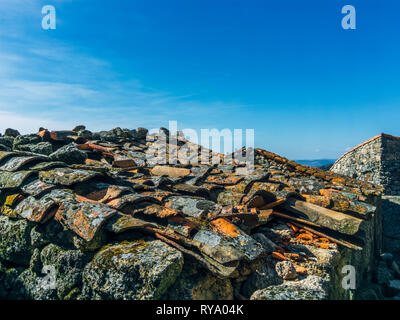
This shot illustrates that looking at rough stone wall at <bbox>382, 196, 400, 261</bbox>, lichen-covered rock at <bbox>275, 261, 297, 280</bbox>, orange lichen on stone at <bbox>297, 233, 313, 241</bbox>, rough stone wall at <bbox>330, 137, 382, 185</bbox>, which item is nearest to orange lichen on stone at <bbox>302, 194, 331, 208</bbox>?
orange lichen on stone at <bbox>297, 233, 313, 241</bbox>

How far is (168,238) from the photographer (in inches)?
106

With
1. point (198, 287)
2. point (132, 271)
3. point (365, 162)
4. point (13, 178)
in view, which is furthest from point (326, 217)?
point (365, 162)

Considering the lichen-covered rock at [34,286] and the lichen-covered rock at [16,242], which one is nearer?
the lichen-covered rock at [34,286]

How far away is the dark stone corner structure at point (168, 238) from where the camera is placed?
7.77 ft

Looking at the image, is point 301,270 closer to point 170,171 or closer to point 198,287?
point 198,287

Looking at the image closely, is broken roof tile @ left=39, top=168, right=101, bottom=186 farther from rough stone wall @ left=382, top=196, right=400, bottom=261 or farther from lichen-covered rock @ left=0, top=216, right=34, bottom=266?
rough stone wall @ left=382, top=196, right=400, bottom=261

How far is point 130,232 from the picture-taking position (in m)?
2.83

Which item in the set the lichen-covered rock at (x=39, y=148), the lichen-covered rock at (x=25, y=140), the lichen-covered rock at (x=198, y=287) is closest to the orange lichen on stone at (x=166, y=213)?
the lichen-covered rock at (x=198, y=287)

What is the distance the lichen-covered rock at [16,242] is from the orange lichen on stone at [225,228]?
106 inches

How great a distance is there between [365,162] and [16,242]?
14.6 metres

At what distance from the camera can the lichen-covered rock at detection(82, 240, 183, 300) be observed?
6.91 feet

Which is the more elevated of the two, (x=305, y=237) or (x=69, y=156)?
(x=69, y=156)

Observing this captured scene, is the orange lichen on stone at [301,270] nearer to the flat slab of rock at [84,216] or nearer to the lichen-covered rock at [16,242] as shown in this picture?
the flat slab of rock at [84,216]
